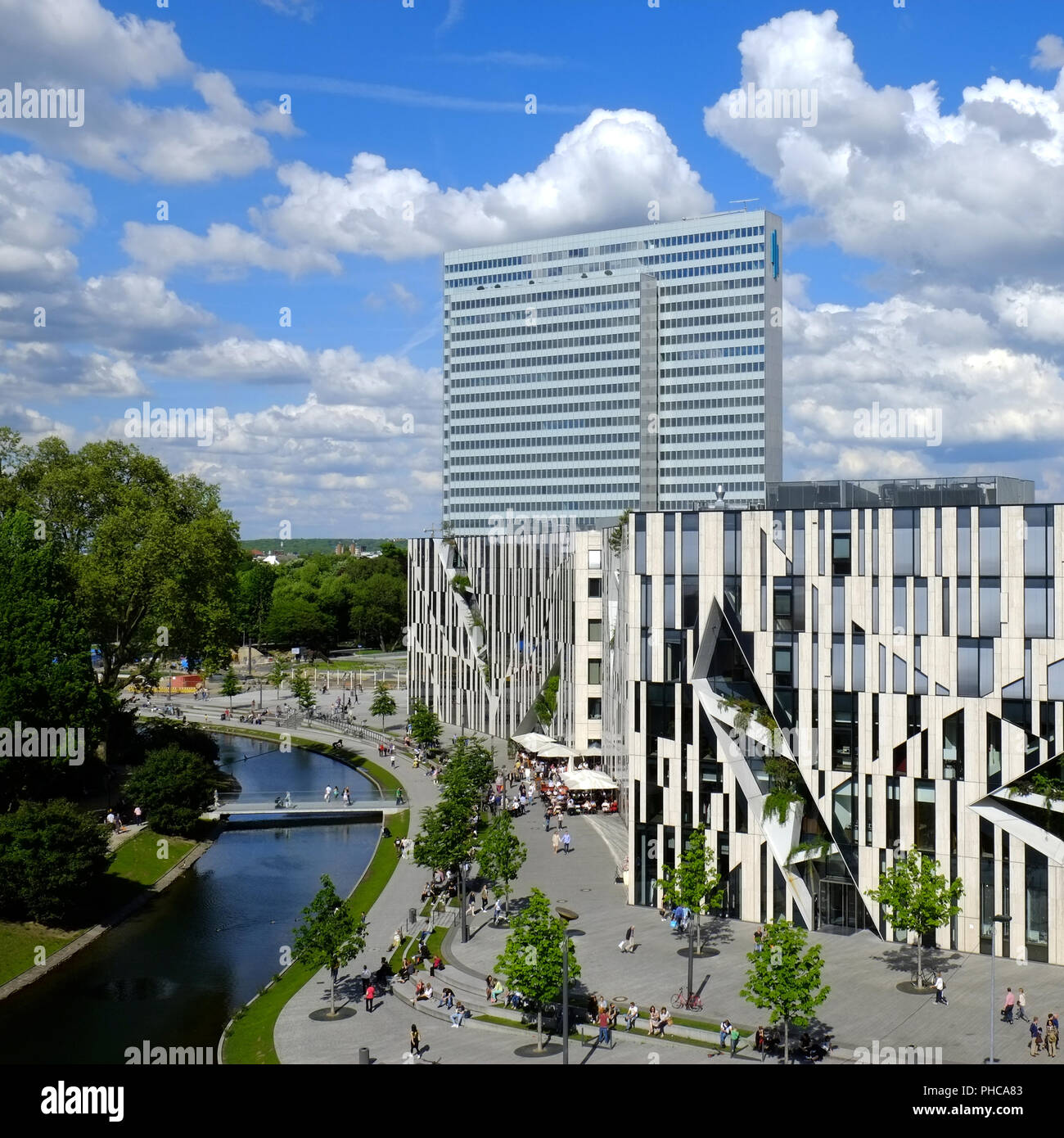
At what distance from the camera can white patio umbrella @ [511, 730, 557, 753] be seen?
83750 mm

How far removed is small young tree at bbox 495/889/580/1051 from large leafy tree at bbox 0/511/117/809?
3369 centimetres

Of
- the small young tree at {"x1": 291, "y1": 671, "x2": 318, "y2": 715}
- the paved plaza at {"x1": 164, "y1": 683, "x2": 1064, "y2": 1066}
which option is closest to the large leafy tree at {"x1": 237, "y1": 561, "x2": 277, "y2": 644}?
the small young tree at {"x1": 291, "y1": 671, "x2": 318, "y2": 715}

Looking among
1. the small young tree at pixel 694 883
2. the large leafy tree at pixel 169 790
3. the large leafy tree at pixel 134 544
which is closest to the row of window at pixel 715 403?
the large leafy tree at pixel 134 544

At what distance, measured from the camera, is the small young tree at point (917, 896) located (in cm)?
4319

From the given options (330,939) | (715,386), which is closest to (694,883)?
(330,939)

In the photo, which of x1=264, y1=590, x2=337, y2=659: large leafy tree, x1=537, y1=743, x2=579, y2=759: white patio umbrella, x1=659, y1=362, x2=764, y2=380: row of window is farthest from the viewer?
x1=659, y1=362, x2=764, y2=380: row of window

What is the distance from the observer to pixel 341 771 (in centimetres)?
9238

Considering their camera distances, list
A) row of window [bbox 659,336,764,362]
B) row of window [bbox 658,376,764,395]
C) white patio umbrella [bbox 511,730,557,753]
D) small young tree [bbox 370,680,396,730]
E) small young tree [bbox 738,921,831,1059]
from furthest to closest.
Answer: row of window [bbox 658,376,764,395], row of window [bbox 659,336,764,362], small young tree [bbox 370,680,396,730], white patio umbrella [bbox 511,730,557,753], small young tree [bbox 738,921,831,1059]

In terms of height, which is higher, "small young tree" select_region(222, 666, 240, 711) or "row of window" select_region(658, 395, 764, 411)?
"row of window" select_region(658, 395, 764, 411)

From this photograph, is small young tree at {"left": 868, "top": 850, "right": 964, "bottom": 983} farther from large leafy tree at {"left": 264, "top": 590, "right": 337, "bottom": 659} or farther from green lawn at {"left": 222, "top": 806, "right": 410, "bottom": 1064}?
large leafy tree at {"left": 264, "top": 590, "right": 337, "bottom": 659}

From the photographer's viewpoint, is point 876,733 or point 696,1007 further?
point 876,733
